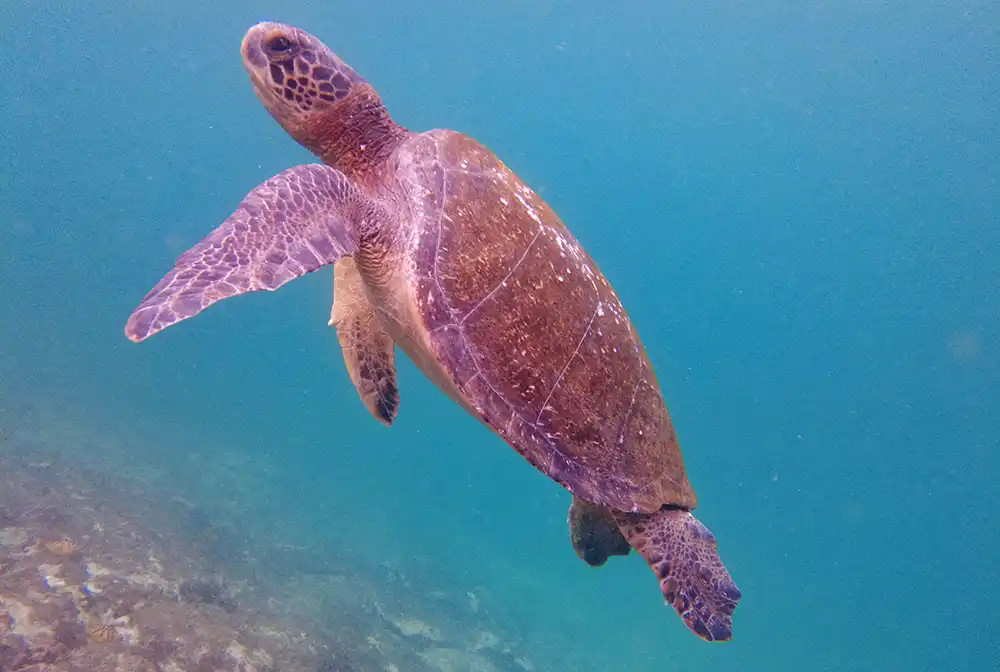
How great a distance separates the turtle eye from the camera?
3.39 metres

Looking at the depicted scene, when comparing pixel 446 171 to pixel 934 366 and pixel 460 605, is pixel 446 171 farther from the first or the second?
pixel 934 366

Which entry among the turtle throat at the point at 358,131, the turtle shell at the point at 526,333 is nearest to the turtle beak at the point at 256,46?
the turtle throat at the point at 358,131

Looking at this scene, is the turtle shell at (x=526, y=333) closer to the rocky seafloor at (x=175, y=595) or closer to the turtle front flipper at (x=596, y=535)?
the turtle front flipper at (x=596, y=535)

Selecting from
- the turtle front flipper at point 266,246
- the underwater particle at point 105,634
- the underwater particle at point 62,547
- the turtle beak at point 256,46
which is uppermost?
the turtle beak at point 256,46

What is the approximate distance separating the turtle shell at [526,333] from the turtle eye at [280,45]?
40.5 inches

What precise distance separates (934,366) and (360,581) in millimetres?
49582

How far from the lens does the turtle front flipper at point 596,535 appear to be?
148 inches

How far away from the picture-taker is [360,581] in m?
A: 11.8

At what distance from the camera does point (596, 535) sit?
12.4 feet

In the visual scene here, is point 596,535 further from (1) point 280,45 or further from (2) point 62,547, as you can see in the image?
(2) point 62,547

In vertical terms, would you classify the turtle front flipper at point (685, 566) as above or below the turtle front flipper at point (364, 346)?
below

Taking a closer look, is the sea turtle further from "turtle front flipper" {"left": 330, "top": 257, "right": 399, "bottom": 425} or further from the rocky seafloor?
the rocky seafloor

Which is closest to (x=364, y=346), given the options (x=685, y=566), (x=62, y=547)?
(x=685, y=566)

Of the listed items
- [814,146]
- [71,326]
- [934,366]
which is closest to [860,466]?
[934,366]
